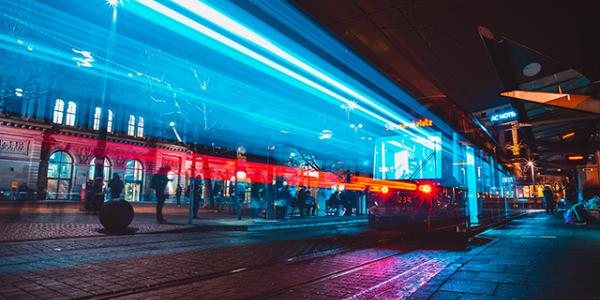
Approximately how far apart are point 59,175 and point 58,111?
637cm

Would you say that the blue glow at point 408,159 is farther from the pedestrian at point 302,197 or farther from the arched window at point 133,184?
the arched window at point 133,184

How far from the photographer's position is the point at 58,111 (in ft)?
109

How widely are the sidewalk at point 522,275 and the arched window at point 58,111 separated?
125ft

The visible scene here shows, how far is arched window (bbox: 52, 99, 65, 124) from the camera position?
108 feet

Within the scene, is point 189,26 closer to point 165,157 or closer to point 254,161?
point 254,161

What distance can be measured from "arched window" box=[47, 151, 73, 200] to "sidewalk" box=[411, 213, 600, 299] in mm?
37485

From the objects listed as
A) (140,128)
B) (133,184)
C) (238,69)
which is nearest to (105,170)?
(133,184)

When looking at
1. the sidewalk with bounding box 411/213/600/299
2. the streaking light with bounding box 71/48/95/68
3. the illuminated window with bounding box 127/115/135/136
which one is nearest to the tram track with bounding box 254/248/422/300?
the sidewalk with bounding box 411/213/600/299

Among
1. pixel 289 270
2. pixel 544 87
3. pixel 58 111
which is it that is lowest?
pixel 289 270

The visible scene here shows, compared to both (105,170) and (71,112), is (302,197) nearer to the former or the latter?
(71,112)

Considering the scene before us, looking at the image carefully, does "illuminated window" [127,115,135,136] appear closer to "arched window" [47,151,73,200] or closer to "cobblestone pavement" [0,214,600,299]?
"arched window" [47,151,73,200]

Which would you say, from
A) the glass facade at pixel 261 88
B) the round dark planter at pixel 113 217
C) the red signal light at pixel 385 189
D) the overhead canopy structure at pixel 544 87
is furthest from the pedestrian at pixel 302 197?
the overhead canopy structure at pixel 544 87

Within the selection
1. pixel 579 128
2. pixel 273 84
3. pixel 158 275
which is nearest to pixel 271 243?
pixel 158 275

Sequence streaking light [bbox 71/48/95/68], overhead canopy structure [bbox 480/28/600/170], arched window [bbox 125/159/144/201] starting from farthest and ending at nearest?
arched window [bbox 125/159/144/201]
streaking light [bbox 71/48/95/68]
overhead canopy structure [bbox 480/28/600/170]
